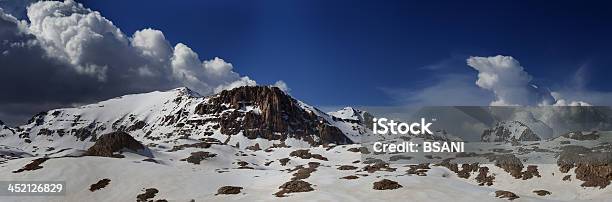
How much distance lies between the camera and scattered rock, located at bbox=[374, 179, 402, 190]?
6712 cm

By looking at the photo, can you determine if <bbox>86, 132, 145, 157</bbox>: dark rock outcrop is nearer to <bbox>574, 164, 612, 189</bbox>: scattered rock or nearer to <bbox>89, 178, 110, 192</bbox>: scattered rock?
<bbox>89, 178, 110, 192</bbox>: scattered rock

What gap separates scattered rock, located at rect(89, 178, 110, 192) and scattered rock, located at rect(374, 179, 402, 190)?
43.8 metres

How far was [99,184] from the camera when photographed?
81438 millimetres

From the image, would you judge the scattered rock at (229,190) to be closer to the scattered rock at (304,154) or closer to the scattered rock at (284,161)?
the scattered rock at (284,161)

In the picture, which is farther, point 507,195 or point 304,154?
point 304,154

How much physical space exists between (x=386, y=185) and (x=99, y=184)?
46.1 metres

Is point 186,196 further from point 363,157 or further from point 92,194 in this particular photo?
point 363,157

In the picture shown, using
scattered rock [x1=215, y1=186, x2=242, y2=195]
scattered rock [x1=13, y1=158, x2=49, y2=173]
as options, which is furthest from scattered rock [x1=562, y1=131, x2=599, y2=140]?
scattered rock [x1=13, y1=158, x2=49, y2=173]

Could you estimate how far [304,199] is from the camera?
62562mm

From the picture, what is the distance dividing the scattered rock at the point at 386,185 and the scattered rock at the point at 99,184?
144 feet

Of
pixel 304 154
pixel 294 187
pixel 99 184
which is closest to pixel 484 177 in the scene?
pixel 294 187

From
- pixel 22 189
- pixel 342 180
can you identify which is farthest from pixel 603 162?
pixel 22 189

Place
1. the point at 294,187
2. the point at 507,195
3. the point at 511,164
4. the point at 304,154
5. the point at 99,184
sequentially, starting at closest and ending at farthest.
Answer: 1. the point at 507,195
2. the point at 294,187
3. the point at 99,184
4. the point at 511,164
5. the point at 304,154

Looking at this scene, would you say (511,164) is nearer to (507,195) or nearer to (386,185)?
(507,195)
